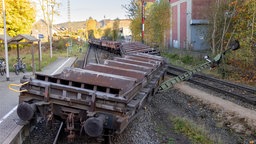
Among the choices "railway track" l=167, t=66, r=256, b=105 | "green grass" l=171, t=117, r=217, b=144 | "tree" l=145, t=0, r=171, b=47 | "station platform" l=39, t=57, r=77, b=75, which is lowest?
"green grass" l=171, t=117, r=217, b=144

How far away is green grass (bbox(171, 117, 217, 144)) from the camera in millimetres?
7512

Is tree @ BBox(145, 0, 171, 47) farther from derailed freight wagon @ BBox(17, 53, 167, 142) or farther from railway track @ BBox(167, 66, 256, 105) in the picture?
derailed freight wagon @ BBox(17, 53, 167, 142)

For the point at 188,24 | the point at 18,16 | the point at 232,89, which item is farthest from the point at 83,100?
the point at 188,24

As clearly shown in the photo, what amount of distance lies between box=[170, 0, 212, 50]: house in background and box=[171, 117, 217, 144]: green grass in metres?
25.6

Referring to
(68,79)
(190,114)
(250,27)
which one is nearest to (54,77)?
(68,79)

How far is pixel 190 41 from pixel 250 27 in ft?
68.6

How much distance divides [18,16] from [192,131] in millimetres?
28121

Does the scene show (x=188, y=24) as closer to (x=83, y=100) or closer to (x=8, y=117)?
(x=8, y=117)

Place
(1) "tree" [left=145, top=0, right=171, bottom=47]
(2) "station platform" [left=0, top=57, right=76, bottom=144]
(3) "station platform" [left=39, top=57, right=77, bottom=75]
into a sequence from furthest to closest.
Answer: (1) "tree" [left=145, top=0, right=171, bottom=47] → (3) "station platform" [left=39, top=57, right=77, bottom=75] → (2) "station platform" [left=0, top=57, right=76, bottom=144]

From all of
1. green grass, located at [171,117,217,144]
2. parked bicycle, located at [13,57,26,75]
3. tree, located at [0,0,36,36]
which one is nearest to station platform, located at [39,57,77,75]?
parked bicycle, located at [13,57,26,75]

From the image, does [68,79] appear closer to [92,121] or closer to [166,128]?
[92,121]

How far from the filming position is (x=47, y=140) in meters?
6.62

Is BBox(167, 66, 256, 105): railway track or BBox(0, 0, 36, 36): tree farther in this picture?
BBox(0, 0, 36, 36): tree

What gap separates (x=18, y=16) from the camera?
31234 millimetres
